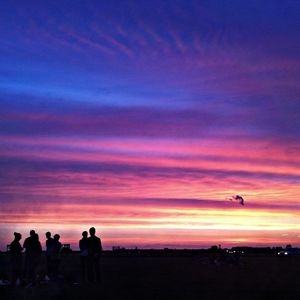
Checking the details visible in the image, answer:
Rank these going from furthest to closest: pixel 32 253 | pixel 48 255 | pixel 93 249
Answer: pixel 93 249
pixel 48 255
pixel 32 253

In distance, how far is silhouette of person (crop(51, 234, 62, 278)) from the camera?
24938 mm

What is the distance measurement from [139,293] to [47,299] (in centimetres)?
323

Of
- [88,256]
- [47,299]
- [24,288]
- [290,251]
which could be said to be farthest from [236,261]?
[290,251]

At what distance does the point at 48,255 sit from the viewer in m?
25.1

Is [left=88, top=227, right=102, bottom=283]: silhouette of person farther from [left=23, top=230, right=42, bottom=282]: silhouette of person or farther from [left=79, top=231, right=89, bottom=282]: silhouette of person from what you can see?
[left=23, top=230, right=42, bottom=282]: silhouette of person

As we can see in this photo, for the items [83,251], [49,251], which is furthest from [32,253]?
[83,251]

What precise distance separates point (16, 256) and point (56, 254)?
5.17 ft

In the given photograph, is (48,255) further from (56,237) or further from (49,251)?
(56,237)

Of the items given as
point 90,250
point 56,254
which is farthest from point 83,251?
point 56,254

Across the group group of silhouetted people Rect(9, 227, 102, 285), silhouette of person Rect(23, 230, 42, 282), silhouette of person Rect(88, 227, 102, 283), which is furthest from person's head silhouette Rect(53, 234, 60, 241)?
silhouette of person Rect(88, 227, 102, 283)

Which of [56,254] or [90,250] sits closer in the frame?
[56,254]

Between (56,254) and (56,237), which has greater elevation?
(56,237)

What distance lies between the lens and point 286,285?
23.8 m

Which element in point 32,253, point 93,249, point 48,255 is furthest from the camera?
point 93,249
